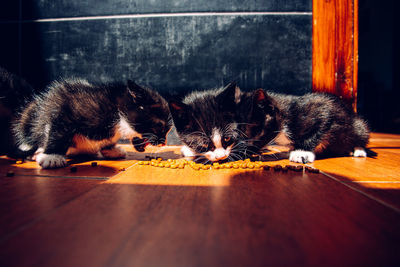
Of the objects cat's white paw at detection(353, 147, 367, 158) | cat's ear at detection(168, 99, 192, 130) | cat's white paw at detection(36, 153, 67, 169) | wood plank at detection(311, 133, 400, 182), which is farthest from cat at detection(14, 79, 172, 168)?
cat's white paw at detection(353, 147, 367, 158)

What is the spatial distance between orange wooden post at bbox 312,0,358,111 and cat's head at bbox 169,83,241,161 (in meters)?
1.35

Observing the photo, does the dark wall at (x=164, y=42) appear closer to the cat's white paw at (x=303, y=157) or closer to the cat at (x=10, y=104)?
the cat at (x=10, y=104)

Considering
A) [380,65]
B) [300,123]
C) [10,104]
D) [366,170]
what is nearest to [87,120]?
[10,104]

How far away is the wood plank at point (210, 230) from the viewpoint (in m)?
0.51

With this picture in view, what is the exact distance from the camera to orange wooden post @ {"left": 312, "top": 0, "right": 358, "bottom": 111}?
234 cm

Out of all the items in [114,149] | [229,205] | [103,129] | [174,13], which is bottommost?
[229,205]

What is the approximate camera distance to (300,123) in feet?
6.01

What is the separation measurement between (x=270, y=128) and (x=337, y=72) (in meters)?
1.19

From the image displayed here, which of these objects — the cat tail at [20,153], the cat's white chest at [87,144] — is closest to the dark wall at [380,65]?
the cat's white chest at [87,144]


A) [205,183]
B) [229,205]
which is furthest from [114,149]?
[229,205]

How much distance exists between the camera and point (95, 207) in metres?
0.80

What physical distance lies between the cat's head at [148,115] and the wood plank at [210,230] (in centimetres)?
85

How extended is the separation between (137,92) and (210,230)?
1.32 metres

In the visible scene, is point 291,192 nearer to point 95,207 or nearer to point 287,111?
point 95,207
